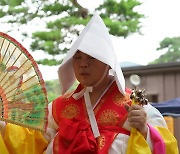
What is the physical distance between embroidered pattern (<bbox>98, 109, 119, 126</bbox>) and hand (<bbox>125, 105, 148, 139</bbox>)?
118mm

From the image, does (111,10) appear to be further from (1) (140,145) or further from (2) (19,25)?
(1) (140,145)

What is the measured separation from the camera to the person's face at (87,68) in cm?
184

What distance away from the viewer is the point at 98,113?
72.8 inches

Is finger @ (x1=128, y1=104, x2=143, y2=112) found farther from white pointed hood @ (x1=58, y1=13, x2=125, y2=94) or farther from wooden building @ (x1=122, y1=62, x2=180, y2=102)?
wooden building @ (x1=122, y1=62, x2=180, y2=102)

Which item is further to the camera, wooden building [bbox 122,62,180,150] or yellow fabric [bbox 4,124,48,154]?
wooden building [bbox 122,62,180,150]

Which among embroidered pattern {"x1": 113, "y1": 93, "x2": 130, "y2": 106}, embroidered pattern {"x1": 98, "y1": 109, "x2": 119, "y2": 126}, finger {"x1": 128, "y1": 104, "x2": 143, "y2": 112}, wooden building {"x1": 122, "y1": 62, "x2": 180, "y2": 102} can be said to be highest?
finger {"x1": 128, "y1": 104, "x2": 143, "y2": 112}

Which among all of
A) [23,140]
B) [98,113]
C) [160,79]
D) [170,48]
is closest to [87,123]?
[98,113]

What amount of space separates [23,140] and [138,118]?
56cm

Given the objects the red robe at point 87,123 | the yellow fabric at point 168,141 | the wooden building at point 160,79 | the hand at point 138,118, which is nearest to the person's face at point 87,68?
the red robe at point 87,123

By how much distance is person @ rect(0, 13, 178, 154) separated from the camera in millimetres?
1715

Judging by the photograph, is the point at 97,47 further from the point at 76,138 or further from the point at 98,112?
the point at 76,138

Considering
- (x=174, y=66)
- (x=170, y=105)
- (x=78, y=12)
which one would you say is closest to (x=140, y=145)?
(x=170, y=105)

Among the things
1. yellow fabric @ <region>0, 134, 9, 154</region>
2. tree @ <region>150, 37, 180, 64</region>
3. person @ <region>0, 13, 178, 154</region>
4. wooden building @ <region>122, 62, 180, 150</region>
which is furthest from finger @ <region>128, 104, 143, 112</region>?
tree @ <region>150, 37, 180, 64</region>

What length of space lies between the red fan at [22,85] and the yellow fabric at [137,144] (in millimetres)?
380
